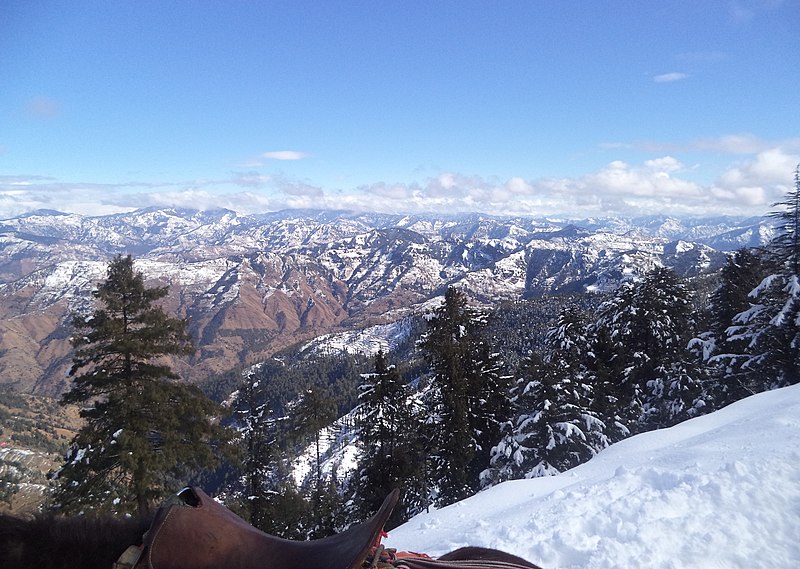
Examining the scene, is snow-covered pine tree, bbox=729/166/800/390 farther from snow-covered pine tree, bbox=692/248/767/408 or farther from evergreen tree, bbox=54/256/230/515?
evergreen tree, bbox=54/256/230/515

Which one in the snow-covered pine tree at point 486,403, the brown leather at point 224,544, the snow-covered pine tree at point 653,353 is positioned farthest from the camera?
the snow-covered pine tree at point 486,403

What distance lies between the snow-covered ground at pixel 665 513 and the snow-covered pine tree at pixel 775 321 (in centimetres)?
1351

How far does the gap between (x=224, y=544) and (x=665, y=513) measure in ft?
16.1

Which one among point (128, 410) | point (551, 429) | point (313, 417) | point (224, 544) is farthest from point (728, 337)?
point (128, 410)

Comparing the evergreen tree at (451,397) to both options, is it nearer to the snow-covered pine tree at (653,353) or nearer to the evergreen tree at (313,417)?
the snow-covered pine tree at (653,353)

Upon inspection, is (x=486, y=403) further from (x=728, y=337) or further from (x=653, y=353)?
(x=728, y=337)

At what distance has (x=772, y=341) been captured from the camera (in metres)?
18.5

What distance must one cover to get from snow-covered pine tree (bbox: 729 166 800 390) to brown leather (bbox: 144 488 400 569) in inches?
834

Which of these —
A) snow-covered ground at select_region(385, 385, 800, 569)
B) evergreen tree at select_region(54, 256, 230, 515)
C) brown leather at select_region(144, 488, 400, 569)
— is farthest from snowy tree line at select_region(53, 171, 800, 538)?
brown leather at select_region(144, 488, 400, 569)

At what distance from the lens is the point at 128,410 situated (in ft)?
40.2

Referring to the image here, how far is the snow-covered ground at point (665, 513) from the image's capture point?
404 centimetres

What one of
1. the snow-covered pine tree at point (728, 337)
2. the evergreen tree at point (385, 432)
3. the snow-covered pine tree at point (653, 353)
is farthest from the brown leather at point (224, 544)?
the snow-covered pine tree at point (653, 353)

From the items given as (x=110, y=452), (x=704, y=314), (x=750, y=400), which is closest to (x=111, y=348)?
(x=110, y=452)

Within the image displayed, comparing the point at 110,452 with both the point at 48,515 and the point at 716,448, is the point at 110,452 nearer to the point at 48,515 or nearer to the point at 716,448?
the point at 48,515
